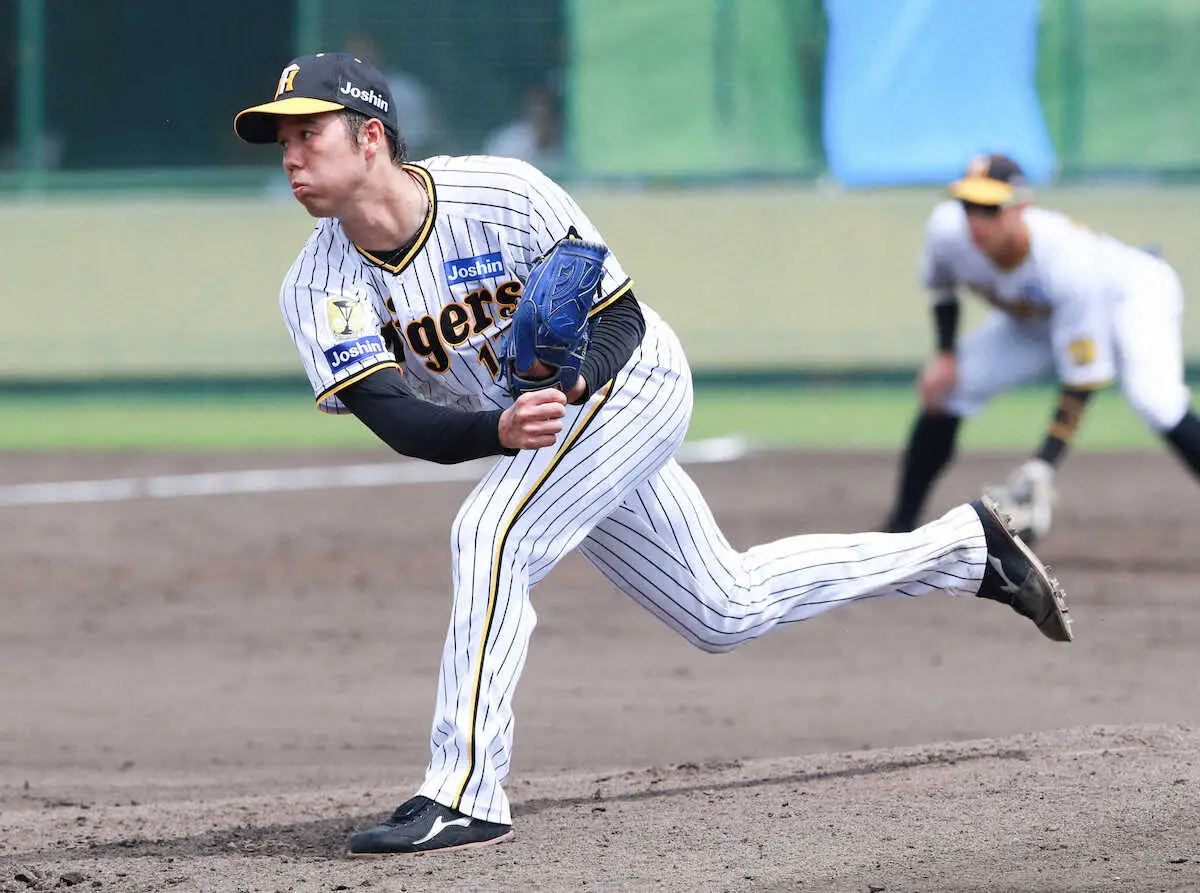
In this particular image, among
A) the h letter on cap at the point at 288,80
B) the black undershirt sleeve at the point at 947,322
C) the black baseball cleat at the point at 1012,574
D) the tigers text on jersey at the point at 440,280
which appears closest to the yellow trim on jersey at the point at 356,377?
the tigers text on jersey at the point at 440,280

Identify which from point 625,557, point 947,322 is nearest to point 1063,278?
point 947,322

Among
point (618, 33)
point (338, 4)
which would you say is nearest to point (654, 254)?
point (618, 33)

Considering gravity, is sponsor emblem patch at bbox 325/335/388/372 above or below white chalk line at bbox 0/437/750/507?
above

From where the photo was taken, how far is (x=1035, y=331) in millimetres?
8250

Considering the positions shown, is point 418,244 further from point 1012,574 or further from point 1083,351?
point 1083,351

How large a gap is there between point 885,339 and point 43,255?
239 inches

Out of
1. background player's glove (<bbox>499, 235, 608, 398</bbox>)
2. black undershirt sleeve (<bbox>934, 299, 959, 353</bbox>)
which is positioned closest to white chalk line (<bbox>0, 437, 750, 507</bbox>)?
black undershirt sleeve (<bbox>934, 299, 959, 353</bbox>)

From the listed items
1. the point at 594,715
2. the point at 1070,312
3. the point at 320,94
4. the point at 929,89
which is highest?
the point at 320,94

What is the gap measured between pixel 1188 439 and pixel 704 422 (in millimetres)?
5585

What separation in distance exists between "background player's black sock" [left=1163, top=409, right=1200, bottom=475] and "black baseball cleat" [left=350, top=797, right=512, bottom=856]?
444 centimetres

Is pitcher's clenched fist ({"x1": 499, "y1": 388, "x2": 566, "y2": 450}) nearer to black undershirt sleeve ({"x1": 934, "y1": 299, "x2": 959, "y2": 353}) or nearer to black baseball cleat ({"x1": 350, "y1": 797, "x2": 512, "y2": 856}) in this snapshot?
black baseball cleat ({"x1": 350, "y1": 797, "x2": 512, "y2": 856})

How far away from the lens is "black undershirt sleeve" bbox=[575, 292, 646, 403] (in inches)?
151

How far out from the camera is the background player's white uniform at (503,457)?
12.7 ft

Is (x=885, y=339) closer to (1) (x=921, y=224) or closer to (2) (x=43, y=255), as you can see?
(1) (x=921, y=224)
